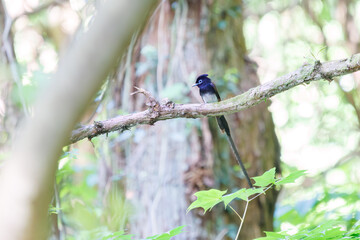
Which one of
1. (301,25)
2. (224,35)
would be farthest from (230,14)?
(301,25)

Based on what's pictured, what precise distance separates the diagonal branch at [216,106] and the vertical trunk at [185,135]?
1.61 metres

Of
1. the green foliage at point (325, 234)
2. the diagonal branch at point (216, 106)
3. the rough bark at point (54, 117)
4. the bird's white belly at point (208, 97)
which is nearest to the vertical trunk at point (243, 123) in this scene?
the bird's white belly at point (208, 97)

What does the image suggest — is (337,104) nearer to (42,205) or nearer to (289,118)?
(289,118)

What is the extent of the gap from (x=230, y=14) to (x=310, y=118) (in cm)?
314

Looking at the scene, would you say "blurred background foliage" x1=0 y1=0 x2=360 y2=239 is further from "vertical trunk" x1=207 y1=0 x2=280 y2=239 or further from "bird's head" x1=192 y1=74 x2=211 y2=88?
"bird's head" x1=192 y1=74 x2=211 y2=88

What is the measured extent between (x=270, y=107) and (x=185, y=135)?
2.03m

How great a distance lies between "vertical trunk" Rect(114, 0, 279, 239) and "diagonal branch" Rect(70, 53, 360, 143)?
1611 mm

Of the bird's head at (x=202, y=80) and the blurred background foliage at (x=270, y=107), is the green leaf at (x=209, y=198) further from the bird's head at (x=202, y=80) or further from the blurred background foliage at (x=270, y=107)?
the bird's head at (x=202, y=80)

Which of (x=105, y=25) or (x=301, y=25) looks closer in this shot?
(x=105, y=25)

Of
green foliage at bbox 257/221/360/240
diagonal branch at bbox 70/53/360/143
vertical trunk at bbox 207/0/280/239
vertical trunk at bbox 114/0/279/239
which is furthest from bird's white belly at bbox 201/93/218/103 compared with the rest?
green foliage at bbox 257/221/360/240

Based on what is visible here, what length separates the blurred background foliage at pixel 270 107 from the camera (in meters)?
3.30

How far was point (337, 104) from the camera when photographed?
22.2 feet

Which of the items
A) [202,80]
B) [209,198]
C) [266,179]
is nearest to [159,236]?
[209,198]

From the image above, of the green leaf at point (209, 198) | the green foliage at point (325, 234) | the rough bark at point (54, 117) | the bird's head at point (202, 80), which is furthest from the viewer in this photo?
the bird's head at point (202, 80)
